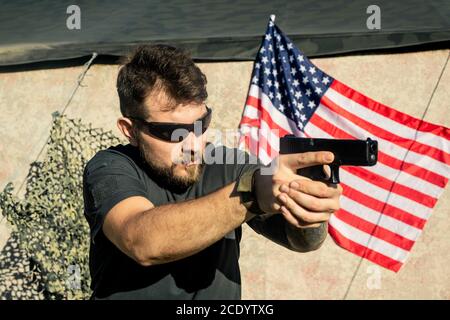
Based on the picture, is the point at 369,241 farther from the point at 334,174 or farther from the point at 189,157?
the point at 334,174

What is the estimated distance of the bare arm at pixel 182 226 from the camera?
2268mm

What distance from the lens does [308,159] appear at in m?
2.12

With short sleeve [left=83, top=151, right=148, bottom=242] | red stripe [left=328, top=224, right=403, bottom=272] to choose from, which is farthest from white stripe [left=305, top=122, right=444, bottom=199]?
short sleeve [left=83, top=151, right=148, bottom=242]

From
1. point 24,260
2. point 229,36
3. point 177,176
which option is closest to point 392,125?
point 229,36

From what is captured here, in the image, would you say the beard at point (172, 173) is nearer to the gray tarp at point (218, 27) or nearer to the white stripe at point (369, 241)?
the white stripe at point (369, 241)

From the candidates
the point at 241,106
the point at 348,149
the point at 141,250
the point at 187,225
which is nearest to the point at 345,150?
the point at 348,149

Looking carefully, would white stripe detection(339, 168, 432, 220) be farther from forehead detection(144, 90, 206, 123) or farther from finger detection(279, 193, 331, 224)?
finger detection(279, 193, 331, 224)

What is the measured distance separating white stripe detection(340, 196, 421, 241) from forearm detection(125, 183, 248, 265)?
3971mm

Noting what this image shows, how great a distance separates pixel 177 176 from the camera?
2.78 metres

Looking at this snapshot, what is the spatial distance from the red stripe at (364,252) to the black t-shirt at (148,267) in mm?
3442

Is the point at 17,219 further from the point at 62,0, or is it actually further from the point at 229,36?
the point at 62,0

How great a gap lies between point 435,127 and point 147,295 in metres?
4.00

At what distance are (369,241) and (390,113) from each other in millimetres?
1081
